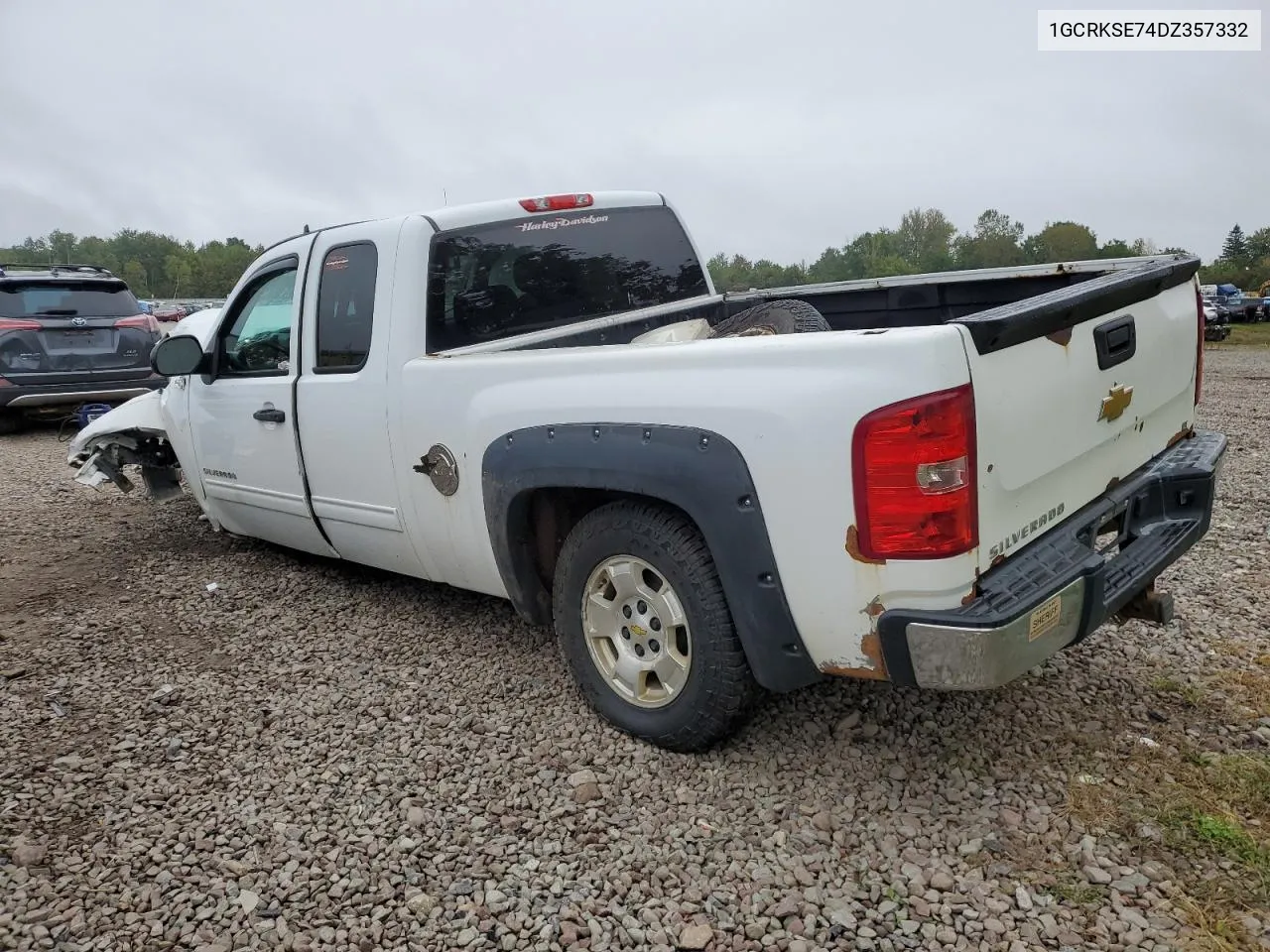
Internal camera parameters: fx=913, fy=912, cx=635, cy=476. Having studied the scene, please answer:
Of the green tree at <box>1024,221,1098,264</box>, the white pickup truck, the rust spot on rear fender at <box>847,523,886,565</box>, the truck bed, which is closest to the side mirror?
the white pickup truck

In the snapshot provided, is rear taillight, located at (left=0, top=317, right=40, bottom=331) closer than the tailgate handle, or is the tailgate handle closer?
the tailgate handle

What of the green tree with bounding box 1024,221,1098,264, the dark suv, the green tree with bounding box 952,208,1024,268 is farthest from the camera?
the green tree with bounding box 1024,221,1098,264

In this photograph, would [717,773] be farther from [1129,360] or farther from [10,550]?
[10,550]

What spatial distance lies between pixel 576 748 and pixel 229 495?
9.41 ft

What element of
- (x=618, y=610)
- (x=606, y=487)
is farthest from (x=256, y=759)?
(x=606, y=487)

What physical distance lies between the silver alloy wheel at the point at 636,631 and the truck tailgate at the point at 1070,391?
956 mm

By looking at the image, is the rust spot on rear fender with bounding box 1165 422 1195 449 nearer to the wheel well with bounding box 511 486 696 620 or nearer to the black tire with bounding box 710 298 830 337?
the black tire with bounding box 710 298 830 337

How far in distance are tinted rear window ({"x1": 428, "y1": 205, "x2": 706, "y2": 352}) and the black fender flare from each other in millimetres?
975

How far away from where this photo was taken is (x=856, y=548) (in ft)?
7.45

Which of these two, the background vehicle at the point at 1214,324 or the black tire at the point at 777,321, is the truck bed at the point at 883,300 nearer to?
the black tire at the point at 777,321

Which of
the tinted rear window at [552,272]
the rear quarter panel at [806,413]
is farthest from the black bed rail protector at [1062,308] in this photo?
the tinted rear window at [552,272]

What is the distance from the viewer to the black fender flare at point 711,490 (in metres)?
2.43

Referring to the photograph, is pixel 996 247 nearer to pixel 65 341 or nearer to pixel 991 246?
pixel 991 246

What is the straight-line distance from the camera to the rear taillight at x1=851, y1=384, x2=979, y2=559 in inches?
84.2
